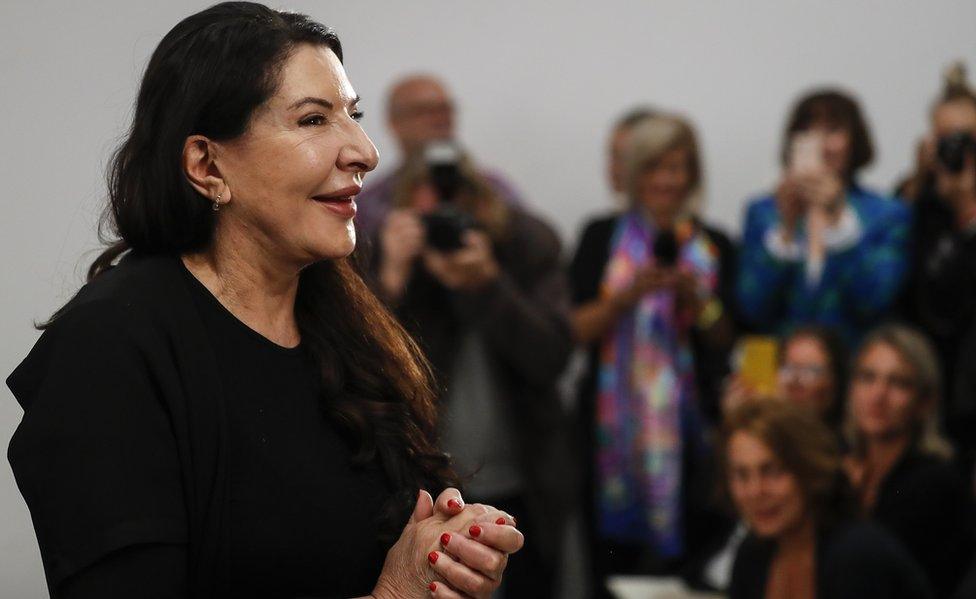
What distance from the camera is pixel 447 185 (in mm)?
3539

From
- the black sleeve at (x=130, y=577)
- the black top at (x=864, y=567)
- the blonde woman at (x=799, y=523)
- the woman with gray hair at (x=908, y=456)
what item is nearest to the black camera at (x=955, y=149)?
the woman with gray hair at (x=908, y=456)

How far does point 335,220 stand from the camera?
1.52m

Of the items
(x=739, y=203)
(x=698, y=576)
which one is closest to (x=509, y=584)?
(x=698, y=576)

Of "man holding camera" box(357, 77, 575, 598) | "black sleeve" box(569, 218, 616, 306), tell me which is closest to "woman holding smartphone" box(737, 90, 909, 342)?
"black sleeve" box(569, 218, 616, 306)

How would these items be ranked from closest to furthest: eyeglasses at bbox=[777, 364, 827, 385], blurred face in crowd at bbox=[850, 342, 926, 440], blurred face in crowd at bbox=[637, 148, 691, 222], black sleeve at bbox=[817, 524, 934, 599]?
black sleeve at bbox=[817, 524, 934, 599], blurred face in crowd at bbox=[850, 342, 926, 440], eyeglasses at bbox=[777, 364, 827, 385], blurred face in crowd at bbox=[637, 148, 691, 222]

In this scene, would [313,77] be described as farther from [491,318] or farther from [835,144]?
[835,144]

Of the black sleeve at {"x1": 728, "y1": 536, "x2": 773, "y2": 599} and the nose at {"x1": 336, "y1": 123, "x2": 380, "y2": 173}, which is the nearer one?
the nose at {"x1": 336, "y1": 123, "x2": 380, "y2": 173}

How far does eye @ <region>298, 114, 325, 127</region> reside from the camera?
1497mm

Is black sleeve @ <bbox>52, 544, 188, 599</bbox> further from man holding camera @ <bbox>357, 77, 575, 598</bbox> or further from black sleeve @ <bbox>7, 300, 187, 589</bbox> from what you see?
man holding camera @ <bbox>357, 77, 575, 598</bbox>

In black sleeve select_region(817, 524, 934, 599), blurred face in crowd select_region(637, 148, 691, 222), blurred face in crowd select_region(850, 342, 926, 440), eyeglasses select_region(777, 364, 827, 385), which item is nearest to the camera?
black sleeve select_region(817, 524, 934, 599)

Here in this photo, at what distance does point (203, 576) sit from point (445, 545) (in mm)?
258

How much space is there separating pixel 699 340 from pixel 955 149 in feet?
2.71

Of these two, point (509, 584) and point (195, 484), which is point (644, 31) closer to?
point (509, 584)

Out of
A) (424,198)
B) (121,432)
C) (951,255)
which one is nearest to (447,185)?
(424,198)
